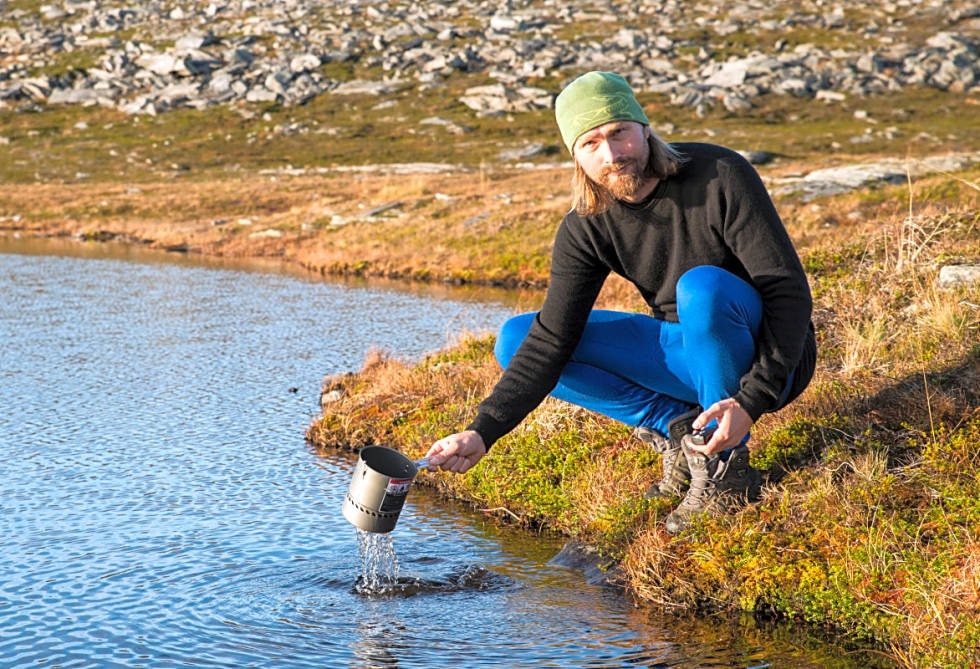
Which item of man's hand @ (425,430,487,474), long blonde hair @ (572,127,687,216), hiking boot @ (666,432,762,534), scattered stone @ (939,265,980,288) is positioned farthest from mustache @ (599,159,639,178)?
scattered stone @ (939,265,980,288)

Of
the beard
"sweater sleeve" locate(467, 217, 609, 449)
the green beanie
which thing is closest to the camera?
the green beanie

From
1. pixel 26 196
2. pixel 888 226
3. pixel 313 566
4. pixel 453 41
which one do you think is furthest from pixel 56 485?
pixel 453 41

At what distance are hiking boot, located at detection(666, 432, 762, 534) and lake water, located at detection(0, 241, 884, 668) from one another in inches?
26.9

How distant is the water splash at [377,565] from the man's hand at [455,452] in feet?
6.14

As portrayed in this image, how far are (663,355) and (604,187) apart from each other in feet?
3.76

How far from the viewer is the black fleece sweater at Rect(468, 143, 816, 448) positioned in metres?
6.26

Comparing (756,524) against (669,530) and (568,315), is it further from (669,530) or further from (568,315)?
(568,315)

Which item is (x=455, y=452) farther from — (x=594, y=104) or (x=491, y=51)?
(x=491, y=51)

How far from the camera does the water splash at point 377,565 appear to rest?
7.73 meters

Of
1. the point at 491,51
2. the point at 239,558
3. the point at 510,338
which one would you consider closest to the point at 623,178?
the point at 510,338

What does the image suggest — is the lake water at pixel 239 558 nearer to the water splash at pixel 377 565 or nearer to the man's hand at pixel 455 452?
the water splash at pixel 377 565

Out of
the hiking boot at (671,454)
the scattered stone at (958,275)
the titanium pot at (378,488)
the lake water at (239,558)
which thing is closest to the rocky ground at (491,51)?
the lake water at (239,558)

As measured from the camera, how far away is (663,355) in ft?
23.3

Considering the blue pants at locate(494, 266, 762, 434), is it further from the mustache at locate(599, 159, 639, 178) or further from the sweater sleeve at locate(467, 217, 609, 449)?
the mustache at locate(599, 159, 639, 178)
